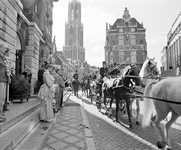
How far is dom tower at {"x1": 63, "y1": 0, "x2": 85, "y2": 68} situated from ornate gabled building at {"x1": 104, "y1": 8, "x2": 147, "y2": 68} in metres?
54.2

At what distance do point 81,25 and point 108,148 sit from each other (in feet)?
336

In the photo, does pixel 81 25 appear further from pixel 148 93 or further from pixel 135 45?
pixel 148 93

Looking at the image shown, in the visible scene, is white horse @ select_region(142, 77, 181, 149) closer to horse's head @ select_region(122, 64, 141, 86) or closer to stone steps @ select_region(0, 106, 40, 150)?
horse's head @ select_region(122, 64, 141, 86)

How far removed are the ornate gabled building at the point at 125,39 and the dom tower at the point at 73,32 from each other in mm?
54169

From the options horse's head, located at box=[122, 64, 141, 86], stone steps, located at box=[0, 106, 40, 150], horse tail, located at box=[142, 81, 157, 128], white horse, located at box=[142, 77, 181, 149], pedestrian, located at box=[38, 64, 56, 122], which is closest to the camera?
stone steps, located at box=[0, 106, 40, 150]

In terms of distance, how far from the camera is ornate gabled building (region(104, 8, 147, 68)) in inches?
1623

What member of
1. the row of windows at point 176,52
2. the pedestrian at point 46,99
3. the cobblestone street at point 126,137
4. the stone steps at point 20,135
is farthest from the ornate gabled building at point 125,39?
the stone steps at point 20,135

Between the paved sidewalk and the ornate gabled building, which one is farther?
the ornate gabled building

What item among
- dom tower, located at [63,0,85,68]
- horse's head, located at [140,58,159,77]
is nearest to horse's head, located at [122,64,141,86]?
horse's head, located at [140,58,159,77]

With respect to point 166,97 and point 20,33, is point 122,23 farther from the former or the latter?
point 166,97

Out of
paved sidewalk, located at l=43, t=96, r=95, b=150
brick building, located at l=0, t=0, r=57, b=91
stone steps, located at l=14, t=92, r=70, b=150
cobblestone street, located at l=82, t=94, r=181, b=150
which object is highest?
brick building, located at l=0, t=0, r=57, b=91

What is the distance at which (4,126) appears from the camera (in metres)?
3.06

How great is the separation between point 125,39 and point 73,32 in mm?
61601

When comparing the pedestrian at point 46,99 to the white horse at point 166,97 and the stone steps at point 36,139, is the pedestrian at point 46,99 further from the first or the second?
the white horse at point 166,97
